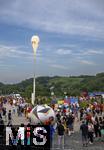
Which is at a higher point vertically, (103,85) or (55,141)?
→ (103,85)

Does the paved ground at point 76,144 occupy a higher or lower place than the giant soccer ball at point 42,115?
lower

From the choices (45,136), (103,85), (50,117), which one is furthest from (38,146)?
(103,85)

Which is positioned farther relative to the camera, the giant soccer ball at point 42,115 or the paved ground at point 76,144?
the giant soccer ball at point 42,115

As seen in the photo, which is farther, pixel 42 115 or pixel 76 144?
pixel 42 115

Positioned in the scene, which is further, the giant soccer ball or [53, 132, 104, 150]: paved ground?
the giant soccer ball

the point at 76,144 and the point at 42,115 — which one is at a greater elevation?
the point at 42,115

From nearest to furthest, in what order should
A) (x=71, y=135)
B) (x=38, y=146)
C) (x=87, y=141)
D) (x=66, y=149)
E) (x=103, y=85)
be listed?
(x=38, y=146) → (x=66, y=149) → (x=87, y=141) → (x=71, y=135) → (x=103, y=85)

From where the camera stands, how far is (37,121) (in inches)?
929

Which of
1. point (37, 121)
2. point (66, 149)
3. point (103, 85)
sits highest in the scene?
point (103, 85)

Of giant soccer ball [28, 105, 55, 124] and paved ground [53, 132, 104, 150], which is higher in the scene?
giant soccer ball [28, 105, 55, 124]

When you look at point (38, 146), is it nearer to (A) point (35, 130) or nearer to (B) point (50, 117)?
(A) point (35, 130)

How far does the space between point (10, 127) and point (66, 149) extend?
4019mm

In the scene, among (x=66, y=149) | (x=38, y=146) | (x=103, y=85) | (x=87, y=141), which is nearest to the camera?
(x=38, y=146)

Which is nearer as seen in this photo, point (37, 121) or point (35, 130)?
point (35, 130)
